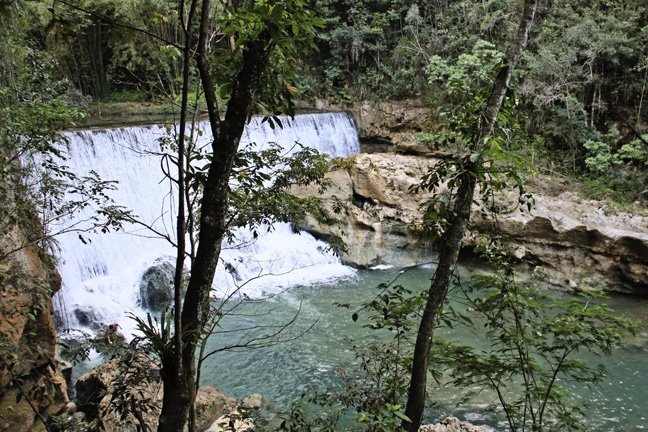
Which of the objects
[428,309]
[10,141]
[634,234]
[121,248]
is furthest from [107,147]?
[634,234]

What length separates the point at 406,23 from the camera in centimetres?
1586

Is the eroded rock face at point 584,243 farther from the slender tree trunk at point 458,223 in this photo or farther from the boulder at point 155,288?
the slender tree trunk at point 458,223

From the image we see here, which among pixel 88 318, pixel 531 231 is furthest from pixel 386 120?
pixel 88 318

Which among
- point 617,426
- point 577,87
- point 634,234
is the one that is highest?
point 577,87

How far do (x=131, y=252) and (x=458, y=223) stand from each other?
7.57 meters

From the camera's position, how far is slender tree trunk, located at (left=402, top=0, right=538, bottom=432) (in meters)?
2.55

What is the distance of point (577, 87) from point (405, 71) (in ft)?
16.6

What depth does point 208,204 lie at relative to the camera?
6.64 ft

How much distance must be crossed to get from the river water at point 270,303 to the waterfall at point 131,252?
2 cm

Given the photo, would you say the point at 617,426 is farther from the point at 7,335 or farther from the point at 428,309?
the point at 7,335

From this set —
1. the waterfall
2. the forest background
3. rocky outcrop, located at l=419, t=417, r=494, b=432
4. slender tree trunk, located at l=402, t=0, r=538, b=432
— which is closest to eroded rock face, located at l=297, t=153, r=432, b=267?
the waterfall

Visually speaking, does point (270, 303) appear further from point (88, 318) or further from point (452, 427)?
point (452, 427)

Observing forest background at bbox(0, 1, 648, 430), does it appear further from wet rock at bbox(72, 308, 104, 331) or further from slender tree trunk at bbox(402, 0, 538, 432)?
slender tree trunk at bbox(402, 0, 538, 432)

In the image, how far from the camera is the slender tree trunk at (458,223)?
8.37ft
